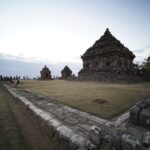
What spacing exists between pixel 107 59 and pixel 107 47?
282 centimetres

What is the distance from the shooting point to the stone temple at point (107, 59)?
75.7 feet

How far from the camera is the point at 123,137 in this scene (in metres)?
2.15

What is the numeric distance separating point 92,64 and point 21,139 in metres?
28.4

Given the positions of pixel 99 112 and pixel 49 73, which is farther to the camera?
pixel 49 73

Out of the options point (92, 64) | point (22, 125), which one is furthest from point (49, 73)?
point (22, 125)

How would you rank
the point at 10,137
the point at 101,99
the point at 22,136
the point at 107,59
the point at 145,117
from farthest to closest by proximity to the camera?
the point at 107,59, the point at 101,99, the point at 22,136, the point at 10,137, the point at 145,117

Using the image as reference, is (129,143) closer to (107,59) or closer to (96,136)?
(96,136)

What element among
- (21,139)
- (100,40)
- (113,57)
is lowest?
(21,139)

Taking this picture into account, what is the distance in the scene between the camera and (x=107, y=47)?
27141mm

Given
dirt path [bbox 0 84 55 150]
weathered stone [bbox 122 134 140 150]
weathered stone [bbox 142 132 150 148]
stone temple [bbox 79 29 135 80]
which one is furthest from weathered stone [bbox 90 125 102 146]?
stone temple [bbox 79 29 135 80]

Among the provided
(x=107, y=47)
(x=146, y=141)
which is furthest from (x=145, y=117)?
(x=107, y=47)

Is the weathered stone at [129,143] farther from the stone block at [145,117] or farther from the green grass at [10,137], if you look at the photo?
the green grass at [10,137]

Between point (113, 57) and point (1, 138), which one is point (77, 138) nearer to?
point (1, 138)

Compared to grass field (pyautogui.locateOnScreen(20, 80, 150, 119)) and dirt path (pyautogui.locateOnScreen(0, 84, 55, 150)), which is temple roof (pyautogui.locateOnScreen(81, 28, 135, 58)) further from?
dirt path (pyautogui.locateOnScreen(0, 84, 55, 150))
